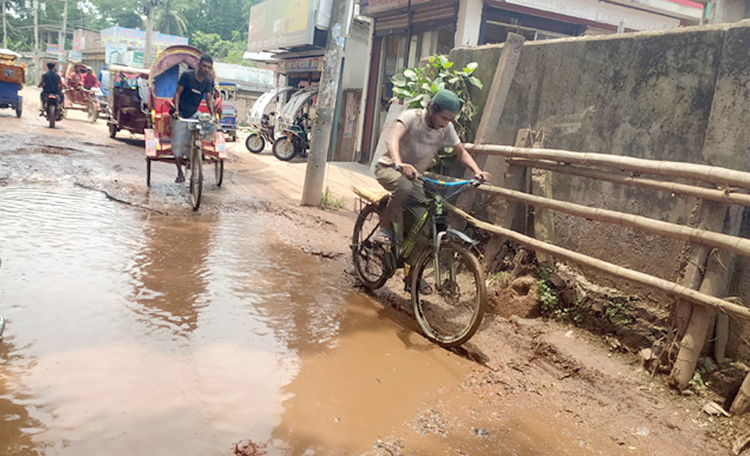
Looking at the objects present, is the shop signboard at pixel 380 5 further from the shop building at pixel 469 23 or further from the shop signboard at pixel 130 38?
the shop signboard at pixel 130 38

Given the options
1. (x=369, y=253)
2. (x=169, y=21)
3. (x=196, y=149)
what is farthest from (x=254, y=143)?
(x=169, y=21)

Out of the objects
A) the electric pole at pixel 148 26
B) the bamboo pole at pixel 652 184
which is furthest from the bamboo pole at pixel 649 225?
the electric pole at pixel 148 26

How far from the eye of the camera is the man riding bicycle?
4523 mm

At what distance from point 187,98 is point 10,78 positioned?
39.9 ft

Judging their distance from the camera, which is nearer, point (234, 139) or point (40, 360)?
point (40, 360)

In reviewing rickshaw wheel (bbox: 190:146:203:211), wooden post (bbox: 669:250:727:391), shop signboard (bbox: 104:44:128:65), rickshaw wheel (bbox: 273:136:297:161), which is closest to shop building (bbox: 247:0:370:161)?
rickshaw wheel (bbox: 273:136:297:161)

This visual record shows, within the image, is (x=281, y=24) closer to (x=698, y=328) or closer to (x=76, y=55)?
(x=698, y=328)

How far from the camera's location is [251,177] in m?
12.0

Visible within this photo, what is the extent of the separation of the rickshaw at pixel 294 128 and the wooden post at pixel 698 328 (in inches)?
540

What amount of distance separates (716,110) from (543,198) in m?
1.37

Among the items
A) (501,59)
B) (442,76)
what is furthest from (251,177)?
(501,59)

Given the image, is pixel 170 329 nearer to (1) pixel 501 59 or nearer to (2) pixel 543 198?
(2) pixel 543 198

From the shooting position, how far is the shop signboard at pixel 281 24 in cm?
1855

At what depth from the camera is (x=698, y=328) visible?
11.6 ft
